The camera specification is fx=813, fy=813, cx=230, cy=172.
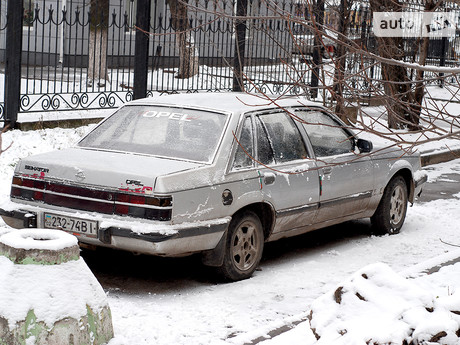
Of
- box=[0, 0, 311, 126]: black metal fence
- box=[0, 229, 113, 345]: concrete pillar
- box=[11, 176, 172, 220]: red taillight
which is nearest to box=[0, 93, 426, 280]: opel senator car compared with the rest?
box=[11, 176, 172, 220]: red taillight

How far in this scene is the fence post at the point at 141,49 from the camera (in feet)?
45.3

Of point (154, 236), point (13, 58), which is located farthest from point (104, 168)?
point (13, 58)

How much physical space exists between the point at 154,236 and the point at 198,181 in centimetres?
63

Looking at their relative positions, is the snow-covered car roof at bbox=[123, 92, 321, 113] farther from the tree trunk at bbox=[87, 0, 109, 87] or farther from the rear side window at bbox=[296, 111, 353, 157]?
the tree trunk at bbox=[87, 0, 109, 87]

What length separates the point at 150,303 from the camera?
6254 millimetres

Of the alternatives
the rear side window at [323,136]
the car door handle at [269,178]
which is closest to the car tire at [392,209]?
the rear side window at [323,136]

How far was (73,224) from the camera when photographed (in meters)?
6.38

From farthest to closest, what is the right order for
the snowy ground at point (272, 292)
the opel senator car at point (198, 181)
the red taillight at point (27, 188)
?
the red taillight at point (27, 188) → the opel senator car at point (198, 181) → the snowy ground at point (272, 292)

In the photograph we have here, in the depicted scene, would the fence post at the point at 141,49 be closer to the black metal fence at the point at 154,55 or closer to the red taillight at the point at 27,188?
the black metal fence at the point at 154,55

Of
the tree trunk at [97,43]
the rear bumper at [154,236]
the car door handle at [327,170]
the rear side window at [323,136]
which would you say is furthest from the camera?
the tree trunk at [97,43]

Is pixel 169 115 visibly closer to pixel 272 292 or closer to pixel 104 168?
pixel 104 168

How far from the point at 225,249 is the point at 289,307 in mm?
743

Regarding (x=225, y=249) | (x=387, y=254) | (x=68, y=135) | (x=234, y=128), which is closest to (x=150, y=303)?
(x=225, y=249)

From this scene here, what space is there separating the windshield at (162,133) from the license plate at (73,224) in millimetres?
951
